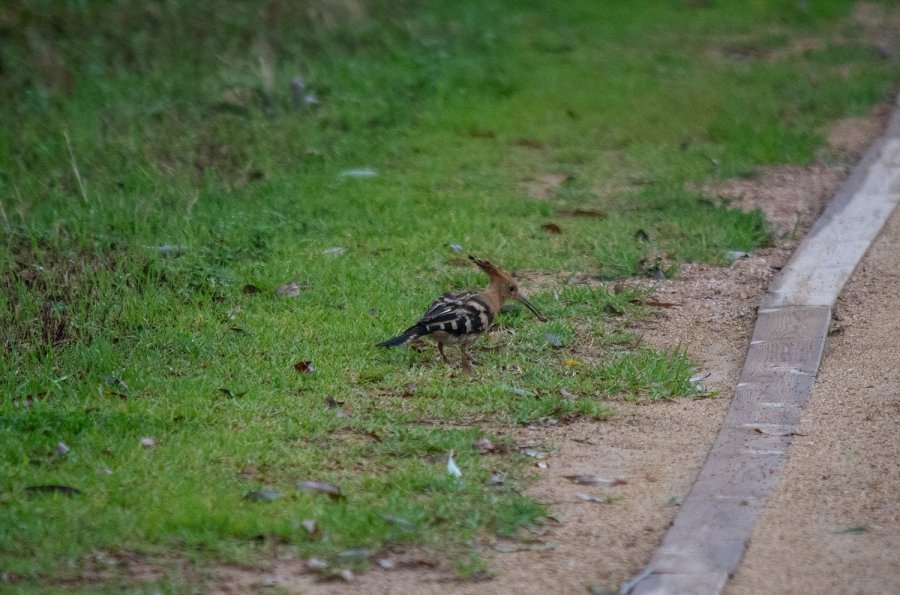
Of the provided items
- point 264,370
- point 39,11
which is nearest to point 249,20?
point 39,11

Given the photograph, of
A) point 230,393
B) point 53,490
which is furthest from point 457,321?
point 53,490

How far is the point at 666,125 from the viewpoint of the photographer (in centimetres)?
1130

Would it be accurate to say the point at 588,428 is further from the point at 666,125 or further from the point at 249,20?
the point at 249,20

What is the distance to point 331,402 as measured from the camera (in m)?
5.97

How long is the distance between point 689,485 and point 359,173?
5233mm

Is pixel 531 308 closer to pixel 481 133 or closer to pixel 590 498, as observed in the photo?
pixel 590 498

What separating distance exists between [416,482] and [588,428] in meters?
1.02

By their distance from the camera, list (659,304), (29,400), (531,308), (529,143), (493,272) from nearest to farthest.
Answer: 1. (29,400)
2. (493,272)
3. (531,308)
4. (659,304)
5. (529,143)

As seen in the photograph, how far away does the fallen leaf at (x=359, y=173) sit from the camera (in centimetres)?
978

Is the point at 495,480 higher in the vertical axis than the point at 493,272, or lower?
lower

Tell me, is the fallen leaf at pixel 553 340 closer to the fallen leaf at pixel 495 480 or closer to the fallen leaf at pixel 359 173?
the fallen leaf at pixel 495 480

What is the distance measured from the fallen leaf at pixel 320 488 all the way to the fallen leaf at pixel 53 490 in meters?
0.84

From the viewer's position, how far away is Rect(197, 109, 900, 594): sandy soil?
4.42 m

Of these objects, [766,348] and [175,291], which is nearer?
[766,348]
